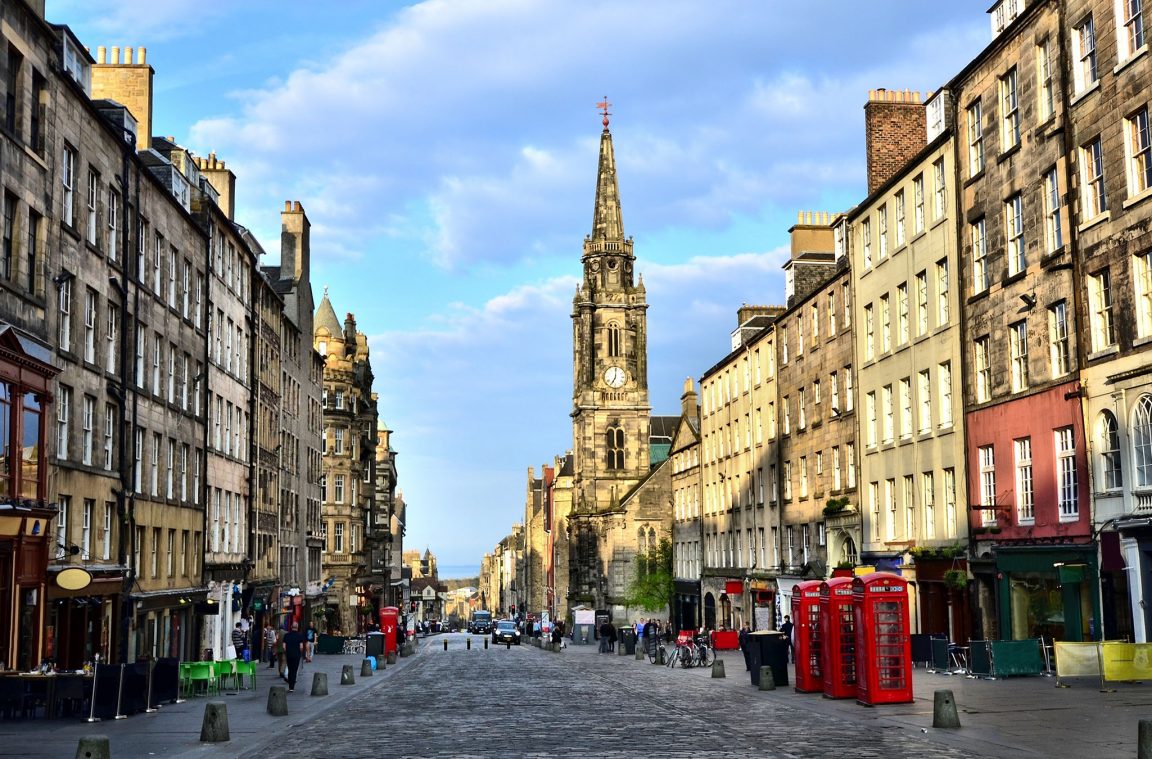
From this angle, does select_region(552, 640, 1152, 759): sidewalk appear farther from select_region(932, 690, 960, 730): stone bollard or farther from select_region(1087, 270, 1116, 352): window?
select_region(1087, 270, 1116, 352): window

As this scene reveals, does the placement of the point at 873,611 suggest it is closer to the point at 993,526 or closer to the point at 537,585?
the point at 993,526

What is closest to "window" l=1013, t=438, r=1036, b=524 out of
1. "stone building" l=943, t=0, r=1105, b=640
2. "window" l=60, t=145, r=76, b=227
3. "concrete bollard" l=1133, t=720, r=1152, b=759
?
"stone building" l=943, t=0, r=1105, b=640

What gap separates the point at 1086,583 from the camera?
2992cm

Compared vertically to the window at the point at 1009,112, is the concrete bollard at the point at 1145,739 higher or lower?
lower

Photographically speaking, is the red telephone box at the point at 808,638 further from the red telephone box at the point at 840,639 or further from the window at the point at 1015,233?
the window at the point at 1015,233

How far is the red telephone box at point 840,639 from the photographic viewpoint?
26.8 metres

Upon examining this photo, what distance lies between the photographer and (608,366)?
402ft

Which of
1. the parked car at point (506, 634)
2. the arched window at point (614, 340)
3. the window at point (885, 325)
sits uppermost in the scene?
the arched window at point (614, 340)

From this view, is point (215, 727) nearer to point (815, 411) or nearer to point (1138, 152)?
point (1138, 152)

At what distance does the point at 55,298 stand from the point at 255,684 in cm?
1242

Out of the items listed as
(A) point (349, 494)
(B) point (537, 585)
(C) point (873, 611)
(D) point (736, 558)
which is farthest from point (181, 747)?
(B) point (537, 585)

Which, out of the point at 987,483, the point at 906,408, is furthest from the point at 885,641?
the point at 906,408

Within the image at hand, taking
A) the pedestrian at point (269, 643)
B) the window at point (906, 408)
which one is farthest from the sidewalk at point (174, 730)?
the window at point (906, 408)

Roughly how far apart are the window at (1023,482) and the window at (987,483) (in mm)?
1406
